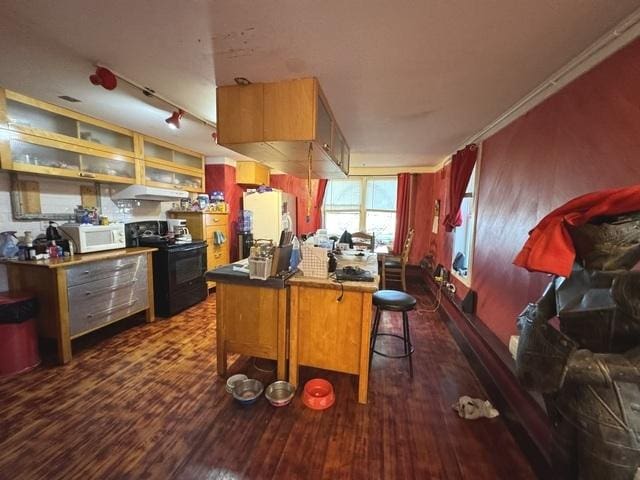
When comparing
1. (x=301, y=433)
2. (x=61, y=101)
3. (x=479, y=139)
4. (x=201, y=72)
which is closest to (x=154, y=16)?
(x=201, y=72)

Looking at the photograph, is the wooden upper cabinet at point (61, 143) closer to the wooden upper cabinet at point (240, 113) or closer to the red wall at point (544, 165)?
the wooden upper cabinet at point (240, 113)

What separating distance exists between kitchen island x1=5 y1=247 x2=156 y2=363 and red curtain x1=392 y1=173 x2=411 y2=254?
4201 mm

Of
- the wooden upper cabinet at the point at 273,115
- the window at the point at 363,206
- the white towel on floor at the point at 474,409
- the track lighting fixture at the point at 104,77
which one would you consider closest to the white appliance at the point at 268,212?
the window at the point at 363,206

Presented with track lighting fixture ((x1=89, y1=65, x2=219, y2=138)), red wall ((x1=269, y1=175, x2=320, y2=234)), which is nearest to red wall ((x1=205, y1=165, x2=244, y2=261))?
red wall ((x1=269, y1=175, x2=320, y2=234))

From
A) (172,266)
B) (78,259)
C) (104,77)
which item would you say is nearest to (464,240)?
(172,266)

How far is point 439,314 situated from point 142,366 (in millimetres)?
3400

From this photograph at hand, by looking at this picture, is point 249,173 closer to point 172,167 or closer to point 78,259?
point 172,167

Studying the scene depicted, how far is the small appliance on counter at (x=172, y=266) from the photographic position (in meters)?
3.29

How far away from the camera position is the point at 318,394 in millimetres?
1929

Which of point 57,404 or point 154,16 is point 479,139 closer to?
point 154,16

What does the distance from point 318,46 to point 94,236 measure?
2.89 metres

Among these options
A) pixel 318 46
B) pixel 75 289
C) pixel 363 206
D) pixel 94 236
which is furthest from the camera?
pixel 363 206

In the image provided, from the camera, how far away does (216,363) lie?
2.35 meters

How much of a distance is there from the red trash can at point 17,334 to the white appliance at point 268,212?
2847 mm
